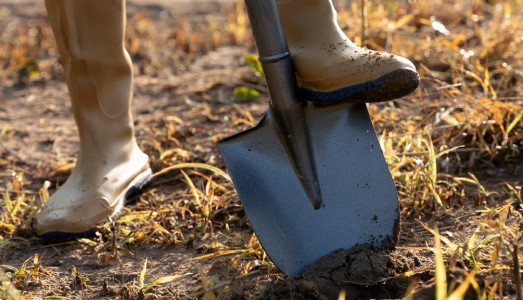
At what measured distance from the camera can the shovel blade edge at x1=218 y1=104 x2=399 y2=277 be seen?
1.66m

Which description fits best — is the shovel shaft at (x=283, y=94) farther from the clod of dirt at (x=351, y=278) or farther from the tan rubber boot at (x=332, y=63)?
the clod of dirt at (x=351, y=278)

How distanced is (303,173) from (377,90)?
0.92 feet

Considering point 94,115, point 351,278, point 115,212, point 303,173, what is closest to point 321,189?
point 303,173

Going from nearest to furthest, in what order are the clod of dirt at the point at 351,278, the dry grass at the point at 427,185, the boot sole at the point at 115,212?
the clod of dirt at the point at 351,278, the dry grass at the point at 427,185, the boot sole at the point at 115,212

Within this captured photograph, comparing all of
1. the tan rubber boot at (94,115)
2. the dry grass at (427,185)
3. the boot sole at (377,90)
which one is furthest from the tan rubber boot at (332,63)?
the tan rubber boot at (94,115)

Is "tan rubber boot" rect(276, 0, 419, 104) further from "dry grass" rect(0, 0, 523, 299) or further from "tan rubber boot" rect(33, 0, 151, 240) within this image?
"tan rubber boot" rect(33, 0, 151, 240)

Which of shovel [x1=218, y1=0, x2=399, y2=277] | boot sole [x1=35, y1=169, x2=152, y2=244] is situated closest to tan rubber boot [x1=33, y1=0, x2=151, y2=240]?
boot sole [x1=35, y1=169, x2=152, y2=244]

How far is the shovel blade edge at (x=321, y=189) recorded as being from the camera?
1.66 meters

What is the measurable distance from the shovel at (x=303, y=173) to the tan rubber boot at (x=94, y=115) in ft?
1.85

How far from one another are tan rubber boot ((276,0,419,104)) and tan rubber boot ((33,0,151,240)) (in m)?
0.61

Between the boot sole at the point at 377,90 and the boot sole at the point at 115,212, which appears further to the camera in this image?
the boot sole at the point at 115,212

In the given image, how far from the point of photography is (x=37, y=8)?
529 cm

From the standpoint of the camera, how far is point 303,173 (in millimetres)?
1748

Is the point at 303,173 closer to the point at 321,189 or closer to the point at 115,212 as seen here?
the point at 321,189
